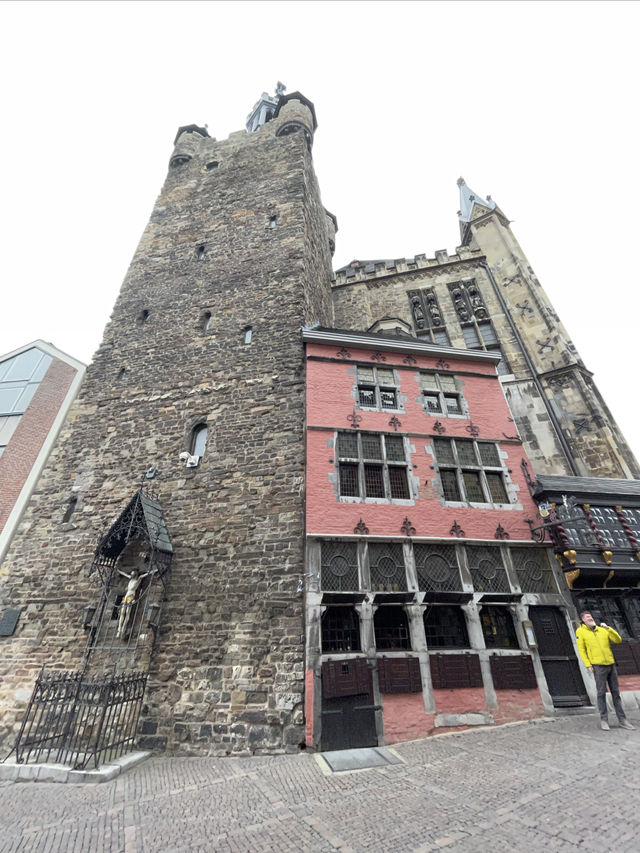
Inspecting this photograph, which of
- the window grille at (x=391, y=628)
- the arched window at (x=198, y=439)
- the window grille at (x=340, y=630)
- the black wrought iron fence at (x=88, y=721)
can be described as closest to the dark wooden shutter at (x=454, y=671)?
the window grille at (x=391, y=628)

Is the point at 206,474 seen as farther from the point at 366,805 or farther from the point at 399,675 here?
the point at 366,805

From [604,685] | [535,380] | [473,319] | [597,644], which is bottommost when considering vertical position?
[604,685]

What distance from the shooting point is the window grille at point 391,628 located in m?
7.84

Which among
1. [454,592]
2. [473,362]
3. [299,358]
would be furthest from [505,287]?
[454,592]

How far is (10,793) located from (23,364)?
14618 millimetres

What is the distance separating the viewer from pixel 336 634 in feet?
25.5

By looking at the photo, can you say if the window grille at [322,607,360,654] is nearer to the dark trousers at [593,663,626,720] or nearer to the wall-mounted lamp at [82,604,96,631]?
the dark trousers at [593,663,626,720]

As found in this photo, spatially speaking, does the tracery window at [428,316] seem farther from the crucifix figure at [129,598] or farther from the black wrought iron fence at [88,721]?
the black wrought iron fence at [88,721]

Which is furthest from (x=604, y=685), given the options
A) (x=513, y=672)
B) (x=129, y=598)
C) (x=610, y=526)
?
(x=129, y=598)

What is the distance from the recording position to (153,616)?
8.35m

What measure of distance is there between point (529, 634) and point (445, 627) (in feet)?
5.94

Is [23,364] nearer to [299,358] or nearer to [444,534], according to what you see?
[299,358]

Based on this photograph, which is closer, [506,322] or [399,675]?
[399,675]

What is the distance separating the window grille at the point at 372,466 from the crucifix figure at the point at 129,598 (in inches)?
205
